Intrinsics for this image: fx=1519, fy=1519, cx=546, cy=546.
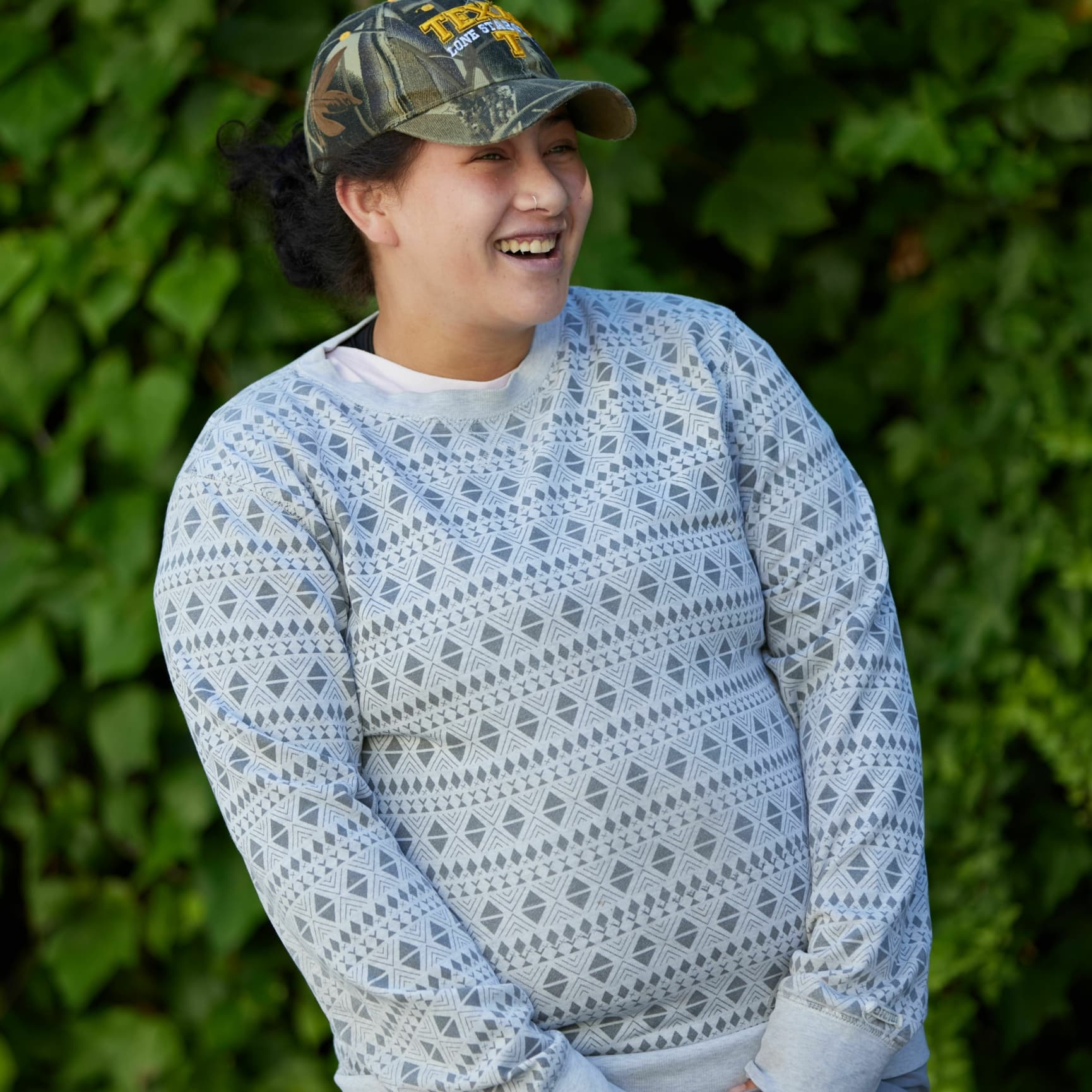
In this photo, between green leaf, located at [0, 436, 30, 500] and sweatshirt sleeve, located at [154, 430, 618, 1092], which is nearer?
sweatshirt sleeve, located at [154, 430, 618, 1092]

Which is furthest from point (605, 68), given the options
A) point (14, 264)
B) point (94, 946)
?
point (94, 946)

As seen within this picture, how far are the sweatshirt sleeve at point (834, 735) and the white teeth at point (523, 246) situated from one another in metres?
0.27

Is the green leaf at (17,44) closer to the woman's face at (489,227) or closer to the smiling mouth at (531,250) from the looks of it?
the woman's face at (489,227)

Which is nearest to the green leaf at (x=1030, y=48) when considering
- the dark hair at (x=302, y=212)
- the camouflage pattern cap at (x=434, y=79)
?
the camouflage pattern cap at (x=434, y=79)

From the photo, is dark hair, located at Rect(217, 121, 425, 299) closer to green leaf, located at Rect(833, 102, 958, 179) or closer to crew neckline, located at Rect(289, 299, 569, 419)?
crew neckline, located at Rect(289, 299, 569, 419)

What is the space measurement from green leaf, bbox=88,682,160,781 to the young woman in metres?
1.10

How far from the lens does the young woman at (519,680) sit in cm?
160

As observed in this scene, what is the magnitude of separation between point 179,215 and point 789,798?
5.15ft

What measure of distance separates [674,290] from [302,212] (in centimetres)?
99

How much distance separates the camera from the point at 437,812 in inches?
65.7

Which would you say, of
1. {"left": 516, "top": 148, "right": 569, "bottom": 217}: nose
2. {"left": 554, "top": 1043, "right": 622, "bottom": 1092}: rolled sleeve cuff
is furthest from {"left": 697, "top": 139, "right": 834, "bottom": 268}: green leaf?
{"left": 554, "top": 1043, "right": 622, "bottom": 1092}: rolled sleeve cuff

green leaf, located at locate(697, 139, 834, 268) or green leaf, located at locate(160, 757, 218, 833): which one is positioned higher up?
green leaf, located at locate(697, 139, 834, 268)

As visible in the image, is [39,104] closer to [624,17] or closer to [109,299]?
[109,299]

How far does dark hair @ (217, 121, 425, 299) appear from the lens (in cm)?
194
